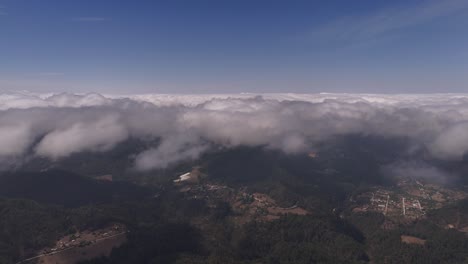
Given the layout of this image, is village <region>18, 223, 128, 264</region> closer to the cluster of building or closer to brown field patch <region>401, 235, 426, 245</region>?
the cluster of building

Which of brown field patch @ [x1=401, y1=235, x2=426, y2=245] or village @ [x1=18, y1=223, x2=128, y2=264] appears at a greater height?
village @ [x1=18, y1=223, x2=128, y2=264]

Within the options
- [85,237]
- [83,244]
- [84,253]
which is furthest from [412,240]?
[85,237]

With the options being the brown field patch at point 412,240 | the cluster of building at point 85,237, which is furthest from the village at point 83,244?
the brown field patch at point 412,240

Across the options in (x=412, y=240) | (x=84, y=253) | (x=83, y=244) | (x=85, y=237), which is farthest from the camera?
(x=412, y=240)

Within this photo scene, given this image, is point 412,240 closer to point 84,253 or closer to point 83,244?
point 84,253

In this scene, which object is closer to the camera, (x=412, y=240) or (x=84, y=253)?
(x=84, y=253)

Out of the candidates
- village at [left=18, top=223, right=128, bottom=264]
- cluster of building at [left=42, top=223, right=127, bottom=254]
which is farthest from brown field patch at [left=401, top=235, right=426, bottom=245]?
cluster of building at [left=42, top=223, right=127, bottom=254]

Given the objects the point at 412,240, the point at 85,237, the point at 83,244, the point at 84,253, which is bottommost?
the point at 412,240

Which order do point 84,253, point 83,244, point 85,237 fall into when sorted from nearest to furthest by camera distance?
point 84,253 → point 83,244 → point 85,237

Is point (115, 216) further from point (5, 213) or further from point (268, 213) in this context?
point (268, 213)

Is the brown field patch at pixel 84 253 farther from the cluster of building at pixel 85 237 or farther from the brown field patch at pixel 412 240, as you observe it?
the brown field patch at pixel 412 240

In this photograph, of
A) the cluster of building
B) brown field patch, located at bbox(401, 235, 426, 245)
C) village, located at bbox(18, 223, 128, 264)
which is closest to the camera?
village, located at bbox(18, 223, 128, 264)

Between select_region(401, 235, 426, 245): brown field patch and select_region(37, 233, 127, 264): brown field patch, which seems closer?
select_region(37, 233, 127, 264): brown field patch
